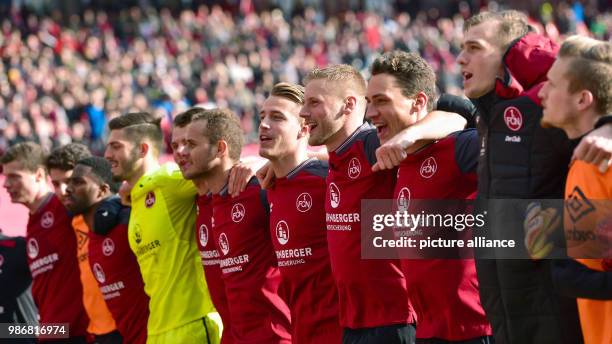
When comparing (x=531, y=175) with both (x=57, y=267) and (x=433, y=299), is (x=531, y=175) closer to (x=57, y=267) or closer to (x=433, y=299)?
(x=433, y=299)

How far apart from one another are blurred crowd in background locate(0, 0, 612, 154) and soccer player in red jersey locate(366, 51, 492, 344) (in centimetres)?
1755

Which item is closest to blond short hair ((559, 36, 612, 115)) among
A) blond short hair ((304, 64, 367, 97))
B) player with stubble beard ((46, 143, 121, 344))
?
blond short hair ((304, 64, 367, 97))

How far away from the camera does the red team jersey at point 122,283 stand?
8.67 metres

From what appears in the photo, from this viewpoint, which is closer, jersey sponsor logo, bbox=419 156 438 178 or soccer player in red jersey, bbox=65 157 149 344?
jersey sponsor logo, bbox=419 156 438 178

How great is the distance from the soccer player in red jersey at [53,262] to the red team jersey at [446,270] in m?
4.22

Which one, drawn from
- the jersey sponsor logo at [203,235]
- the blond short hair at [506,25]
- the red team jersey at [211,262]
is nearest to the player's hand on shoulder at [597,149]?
the blond short hair at [506,25]

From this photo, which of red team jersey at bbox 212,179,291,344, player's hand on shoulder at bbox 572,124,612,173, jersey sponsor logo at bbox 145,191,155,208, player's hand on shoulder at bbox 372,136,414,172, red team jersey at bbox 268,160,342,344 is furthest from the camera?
jersey sponsor logo at bbox 145,191,155,208

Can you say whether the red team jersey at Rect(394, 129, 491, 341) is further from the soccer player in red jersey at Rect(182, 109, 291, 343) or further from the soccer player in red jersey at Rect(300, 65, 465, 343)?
the soccer player in red jersey at Rect(182, 109, 291, 343)

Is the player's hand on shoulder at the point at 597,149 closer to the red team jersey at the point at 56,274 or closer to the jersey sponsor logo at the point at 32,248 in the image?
the red team jersey at the point at 56,274

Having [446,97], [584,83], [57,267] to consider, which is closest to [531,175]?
[584,83]

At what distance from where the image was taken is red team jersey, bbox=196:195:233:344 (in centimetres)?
768

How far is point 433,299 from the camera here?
19.4 feet

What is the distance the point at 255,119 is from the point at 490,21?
21.5 meters

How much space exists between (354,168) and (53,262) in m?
3.84
